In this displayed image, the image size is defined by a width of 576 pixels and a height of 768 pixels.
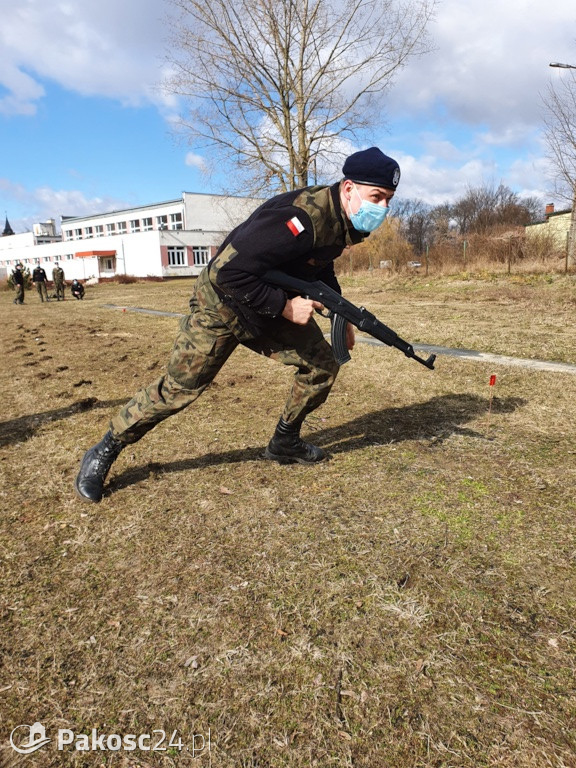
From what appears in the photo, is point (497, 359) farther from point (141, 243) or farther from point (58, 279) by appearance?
point (141, 243)

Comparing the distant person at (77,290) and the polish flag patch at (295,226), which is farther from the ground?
the polish flag patch at (295,226)

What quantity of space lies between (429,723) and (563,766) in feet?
1.19

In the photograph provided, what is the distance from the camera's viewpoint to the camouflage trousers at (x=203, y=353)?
9.79 ft

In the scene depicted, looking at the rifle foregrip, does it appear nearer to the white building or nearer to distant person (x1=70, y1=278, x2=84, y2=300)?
distant person (x1=70, y1=278, x2=84, y2=300)

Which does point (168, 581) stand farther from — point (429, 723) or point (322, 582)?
point (429, 723)

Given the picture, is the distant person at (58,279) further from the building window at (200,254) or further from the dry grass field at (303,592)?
the building window at (200,254)

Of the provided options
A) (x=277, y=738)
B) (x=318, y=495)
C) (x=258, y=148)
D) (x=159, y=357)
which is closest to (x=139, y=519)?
(x=318, y=495)

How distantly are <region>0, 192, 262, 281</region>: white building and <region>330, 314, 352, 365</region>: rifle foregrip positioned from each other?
42789 millimetres

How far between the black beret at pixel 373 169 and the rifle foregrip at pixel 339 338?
827 mm

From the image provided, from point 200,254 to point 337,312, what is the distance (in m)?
53.3

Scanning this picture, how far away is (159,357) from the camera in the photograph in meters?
7.94

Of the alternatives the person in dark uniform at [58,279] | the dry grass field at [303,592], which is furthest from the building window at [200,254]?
the dry grass field at [303,592]

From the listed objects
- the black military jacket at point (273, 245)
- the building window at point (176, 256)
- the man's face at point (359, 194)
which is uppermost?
the building window at point (176, 256)

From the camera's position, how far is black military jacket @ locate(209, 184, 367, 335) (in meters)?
2.67
